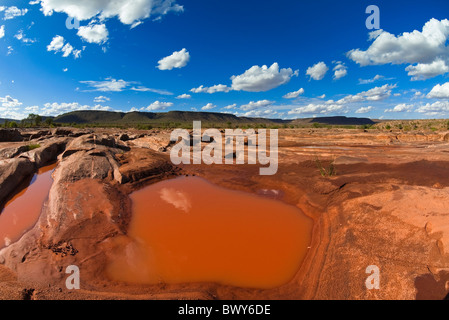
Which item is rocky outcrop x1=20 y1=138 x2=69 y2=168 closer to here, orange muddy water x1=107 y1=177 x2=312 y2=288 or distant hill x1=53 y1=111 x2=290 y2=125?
orange muddy water x1=107 y1=177 x2=312 y2=288

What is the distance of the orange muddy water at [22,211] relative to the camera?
597 cm

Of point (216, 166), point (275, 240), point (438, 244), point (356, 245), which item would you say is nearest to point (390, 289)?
point (356, 245)

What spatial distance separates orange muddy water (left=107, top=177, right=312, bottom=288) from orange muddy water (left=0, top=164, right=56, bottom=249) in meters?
3.13

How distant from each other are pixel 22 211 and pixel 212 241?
7135 millimetres

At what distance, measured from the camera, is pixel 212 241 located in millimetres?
5730

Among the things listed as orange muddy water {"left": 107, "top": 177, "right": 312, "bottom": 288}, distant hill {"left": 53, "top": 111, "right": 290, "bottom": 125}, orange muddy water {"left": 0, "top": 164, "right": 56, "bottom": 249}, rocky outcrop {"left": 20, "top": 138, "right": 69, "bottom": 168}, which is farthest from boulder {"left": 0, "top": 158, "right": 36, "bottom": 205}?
distant hill {"left": 53, "top": 111, "right": 290, "bottom": 125}

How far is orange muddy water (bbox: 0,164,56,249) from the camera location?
5.97 metres

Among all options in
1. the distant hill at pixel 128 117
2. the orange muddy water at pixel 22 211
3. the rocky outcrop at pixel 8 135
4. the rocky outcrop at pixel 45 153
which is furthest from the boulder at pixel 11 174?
the distant hill at pixel 128 117

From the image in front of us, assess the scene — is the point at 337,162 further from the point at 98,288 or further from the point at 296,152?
the point at 98,288

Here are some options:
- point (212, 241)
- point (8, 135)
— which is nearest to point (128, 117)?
point (8, 135)

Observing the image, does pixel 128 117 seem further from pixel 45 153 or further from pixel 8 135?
pixel 45 153

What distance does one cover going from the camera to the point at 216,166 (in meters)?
13.5

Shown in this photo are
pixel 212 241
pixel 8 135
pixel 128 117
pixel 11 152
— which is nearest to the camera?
pixel 212 241
